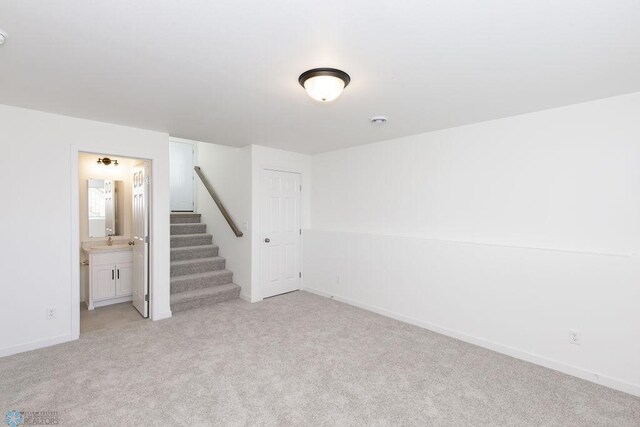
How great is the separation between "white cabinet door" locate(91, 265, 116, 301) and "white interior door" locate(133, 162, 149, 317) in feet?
1.22

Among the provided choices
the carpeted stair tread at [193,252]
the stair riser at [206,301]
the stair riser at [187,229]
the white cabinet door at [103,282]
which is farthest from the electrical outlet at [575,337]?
the white cabinet door at [103,282]

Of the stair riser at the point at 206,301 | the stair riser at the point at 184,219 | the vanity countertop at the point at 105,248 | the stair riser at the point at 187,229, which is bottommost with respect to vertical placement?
the stair riser at the point at 206,301

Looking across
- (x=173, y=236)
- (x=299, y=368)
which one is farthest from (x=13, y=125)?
(x=299, y=368)

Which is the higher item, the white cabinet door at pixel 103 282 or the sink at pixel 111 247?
the sink at pixel 111 247

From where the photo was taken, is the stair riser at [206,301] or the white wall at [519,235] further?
the stair riser at [206,301]

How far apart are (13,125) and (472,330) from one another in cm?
488

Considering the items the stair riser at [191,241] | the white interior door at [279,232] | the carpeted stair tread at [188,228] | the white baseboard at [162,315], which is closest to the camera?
the white baseboard at [162,315]

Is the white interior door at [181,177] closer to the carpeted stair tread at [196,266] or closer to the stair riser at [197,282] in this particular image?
the carpeted stair tread at [196,266]

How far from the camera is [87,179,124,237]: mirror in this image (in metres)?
4.41

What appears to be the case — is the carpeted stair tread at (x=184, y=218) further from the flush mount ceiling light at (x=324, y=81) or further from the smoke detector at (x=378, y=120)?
the flush mount ceiling light at (x=324, y=81)

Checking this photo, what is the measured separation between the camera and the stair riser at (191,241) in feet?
16.1

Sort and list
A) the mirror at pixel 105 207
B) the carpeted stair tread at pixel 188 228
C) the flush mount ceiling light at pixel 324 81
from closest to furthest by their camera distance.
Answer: the flush mount ceiling light at pixel 324 81 → the mirror at pixel 105 207 → the carpeted stair tread at pixel 188 228

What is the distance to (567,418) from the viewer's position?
2.02m

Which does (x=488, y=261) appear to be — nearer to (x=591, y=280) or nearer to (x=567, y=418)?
(x=591, y=280)
